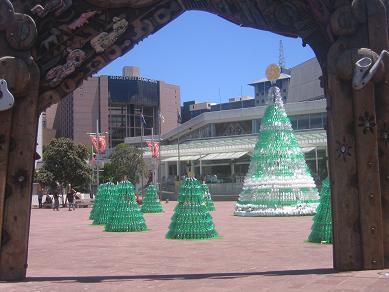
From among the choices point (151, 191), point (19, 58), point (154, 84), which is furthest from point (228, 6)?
point (154, 84)

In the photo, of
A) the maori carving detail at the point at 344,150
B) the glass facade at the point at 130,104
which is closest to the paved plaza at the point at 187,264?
the maori carving detail at the point at 344,150

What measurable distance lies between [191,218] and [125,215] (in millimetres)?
3446

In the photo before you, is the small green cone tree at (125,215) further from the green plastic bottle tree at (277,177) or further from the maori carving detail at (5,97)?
the maori carving detail at (5,97)

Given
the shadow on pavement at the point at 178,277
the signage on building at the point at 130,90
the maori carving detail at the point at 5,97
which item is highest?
the signage on building at the point at 130,90

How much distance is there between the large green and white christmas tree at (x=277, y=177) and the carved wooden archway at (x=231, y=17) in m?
14.8

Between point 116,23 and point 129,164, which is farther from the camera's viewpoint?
point 129,164

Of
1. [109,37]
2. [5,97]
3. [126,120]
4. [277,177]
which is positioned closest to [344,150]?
[109,37]

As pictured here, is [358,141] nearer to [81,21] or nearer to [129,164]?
[81,21]

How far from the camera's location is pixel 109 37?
7957mm

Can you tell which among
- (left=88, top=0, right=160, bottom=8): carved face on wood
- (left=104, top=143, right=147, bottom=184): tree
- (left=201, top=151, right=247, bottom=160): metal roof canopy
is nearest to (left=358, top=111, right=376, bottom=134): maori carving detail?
(left=88, top=0, right=160, bottom=8): carved face on wood

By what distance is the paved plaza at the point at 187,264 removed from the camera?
23.1ft

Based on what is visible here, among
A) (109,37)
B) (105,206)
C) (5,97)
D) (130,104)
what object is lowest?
(105,206)

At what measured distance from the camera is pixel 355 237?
755 centimetres

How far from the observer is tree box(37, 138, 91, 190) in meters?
43.7
